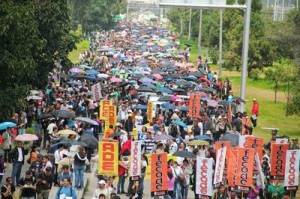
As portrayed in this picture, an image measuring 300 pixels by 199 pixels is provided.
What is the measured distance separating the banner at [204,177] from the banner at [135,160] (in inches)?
74.7

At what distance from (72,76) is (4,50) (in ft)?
76.4

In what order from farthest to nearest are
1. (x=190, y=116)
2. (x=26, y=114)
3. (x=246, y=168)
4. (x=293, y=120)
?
(x=293, y=120) < (x=190, y=116) < (x=26, y=114) < (x=246, y=168)

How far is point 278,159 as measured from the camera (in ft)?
78.3

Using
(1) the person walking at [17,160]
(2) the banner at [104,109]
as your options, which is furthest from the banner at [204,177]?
(2) the banner at [104,109]

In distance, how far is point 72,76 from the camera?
1885 inches

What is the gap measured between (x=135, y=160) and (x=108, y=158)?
2.28ft

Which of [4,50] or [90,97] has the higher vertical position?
[4,50]

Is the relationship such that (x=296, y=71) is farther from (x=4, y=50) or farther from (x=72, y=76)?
(x=4, y=50)

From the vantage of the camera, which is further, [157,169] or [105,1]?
[105,1]

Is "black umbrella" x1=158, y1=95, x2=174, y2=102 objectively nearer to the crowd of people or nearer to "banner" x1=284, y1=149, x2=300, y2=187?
the crowd of people

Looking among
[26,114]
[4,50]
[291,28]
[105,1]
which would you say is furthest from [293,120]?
[105,1]

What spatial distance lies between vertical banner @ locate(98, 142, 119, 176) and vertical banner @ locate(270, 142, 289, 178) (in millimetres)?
3825

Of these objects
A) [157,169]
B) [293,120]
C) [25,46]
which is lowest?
[293,120]

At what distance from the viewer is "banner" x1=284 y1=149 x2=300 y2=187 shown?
23.0m
